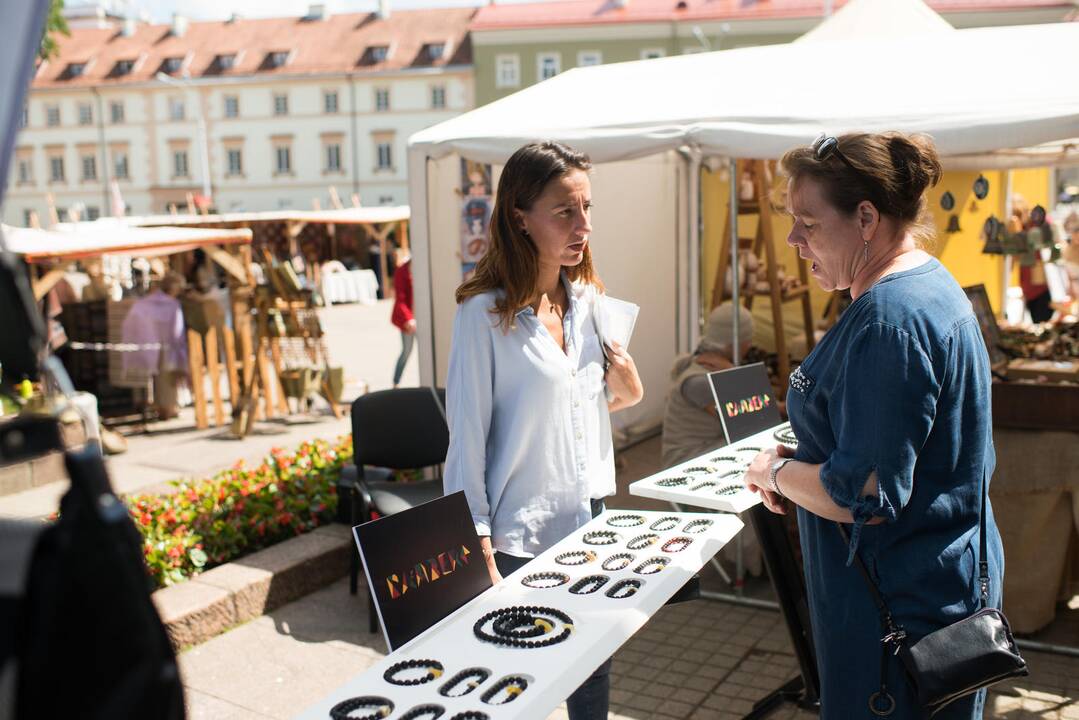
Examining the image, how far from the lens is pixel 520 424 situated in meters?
2.34

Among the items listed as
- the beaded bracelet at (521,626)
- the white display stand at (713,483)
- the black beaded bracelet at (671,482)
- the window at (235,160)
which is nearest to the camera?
the beaded bracelet at (521,626)

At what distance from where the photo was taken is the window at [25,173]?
195 ft

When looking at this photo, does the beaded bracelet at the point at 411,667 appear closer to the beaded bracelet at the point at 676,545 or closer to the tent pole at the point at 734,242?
the beaded bracelet at the point at 676,545

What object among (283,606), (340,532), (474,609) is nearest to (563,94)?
(340,532)

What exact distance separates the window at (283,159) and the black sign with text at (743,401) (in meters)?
54.4

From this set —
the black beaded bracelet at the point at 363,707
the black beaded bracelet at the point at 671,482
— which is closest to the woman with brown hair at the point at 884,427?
the black beaded bracelet at the point at 363,707

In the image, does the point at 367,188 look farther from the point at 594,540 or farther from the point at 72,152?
the point at 594,540

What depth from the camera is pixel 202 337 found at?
988 cm

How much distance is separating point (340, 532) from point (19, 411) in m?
4.81

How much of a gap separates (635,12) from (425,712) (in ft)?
161

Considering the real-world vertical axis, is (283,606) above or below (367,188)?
below

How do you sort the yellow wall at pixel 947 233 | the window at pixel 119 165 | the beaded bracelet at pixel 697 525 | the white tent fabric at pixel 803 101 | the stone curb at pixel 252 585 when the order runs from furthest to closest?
the window at pixel 119 165, the yellow wall at pixel 947 233, the stone curb at pixel 252 585, the white tent fabric at pixel 803 101, the beaded bracelet at pixel 697 525

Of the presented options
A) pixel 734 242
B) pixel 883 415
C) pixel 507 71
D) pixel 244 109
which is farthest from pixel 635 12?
pixel 883 415

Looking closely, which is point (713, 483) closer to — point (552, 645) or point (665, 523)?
point (665, 523)
